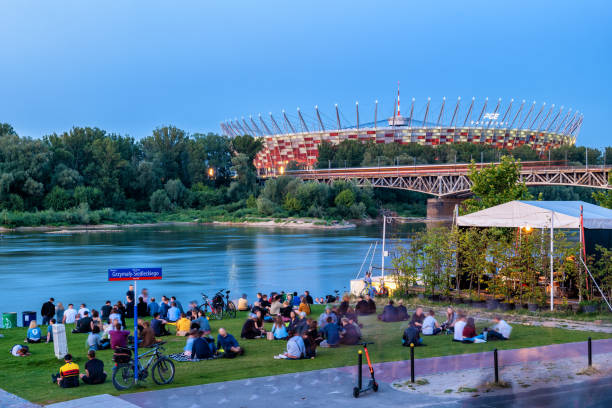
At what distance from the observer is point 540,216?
2083 centimetres

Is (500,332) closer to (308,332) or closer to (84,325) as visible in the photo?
(308,332)

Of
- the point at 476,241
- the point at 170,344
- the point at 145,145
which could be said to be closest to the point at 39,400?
the point at 170,344

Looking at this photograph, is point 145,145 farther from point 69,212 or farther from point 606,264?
point 606,264

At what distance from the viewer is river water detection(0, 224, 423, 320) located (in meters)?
36.1

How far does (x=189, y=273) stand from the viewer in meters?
43.9

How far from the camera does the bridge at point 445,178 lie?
247 ft

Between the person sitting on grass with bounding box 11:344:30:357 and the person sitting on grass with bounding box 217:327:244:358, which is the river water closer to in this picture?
the person sitting on grass with bounding box 11:344:30:357

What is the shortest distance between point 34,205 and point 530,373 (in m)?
97.9

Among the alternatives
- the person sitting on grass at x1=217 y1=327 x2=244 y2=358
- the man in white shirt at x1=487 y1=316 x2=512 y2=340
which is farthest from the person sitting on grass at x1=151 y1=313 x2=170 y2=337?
the man in white shirt at x1=487 y1=316 x2=512 y2=340

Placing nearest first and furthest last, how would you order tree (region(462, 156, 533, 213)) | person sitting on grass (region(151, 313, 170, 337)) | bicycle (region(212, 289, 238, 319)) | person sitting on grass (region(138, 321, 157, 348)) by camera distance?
person sitting on grass (region(138, 321, 157, 348)) → person sitting on grass (region(151, 313, 170, 337)) → bicycle (region(212, 289, 238, 319)) → tree (region(462, 156, 533, 213))

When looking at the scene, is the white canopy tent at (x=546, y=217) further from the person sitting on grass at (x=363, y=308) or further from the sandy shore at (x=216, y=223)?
the sandy shore at (x=216, y=223)

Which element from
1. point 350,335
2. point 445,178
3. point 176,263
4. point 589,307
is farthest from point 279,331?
point 445,178

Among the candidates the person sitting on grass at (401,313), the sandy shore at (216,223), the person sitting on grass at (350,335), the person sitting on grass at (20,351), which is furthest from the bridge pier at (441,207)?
the person sitting on grass at (20,351)

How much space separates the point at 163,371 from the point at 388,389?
404 centimetres
